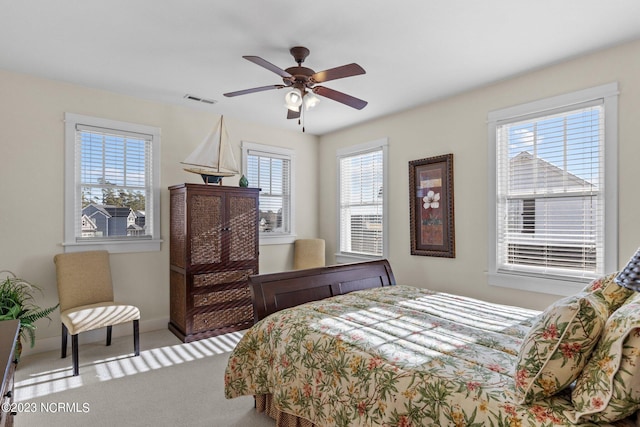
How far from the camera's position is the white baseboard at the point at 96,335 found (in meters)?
3.52

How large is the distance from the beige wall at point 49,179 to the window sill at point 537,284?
12.7 ft

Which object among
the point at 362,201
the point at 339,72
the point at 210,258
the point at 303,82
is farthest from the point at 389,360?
the point at 362,201

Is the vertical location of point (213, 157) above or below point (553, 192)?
above

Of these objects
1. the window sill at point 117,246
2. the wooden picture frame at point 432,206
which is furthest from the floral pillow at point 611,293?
the window sill at point 117,246

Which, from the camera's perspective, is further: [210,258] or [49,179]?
[210,258]

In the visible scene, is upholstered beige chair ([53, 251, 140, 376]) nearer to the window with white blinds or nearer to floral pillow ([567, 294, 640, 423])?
the window with white blinds

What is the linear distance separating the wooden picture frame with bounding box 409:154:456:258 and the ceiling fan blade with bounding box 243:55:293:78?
7.49ft

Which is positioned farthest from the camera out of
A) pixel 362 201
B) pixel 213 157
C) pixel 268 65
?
pixel 362 201

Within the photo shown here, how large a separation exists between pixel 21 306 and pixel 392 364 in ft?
11.3

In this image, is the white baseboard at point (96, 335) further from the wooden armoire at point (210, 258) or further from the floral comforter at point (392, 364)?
the floral comforter at point (392, 364)

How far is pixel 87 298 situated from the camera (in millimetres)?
3555

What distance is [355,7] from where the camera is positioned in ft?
7.75

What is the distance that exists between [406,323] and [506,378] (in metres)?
0.81

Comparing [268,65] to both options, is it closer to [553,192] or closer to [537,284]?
[553,192]
